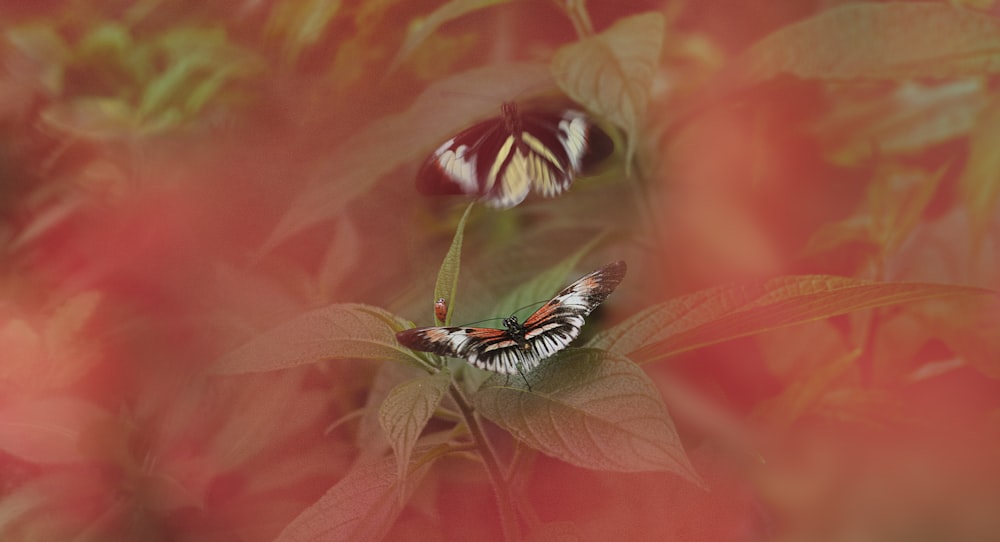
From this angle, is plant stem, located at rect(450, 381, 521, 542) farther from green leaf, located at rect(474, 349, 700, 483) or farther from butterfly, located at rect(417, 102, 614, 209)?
butterfly, located at rect(417, 102, 614, 209)

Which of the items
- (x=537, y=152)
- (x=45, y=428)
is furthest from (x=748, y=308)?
(x=45, y=428)

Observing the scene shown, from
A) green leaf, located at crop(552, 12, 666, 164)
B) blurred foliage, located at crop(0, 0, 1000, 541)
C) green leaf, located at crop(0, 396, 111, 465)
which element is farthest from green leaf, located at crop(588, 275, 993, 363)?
green leaf, located at crop(0, 396, 111, 465)

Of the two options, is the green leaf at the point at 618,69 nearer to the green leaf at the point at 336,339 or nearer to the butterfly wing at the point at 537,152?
the butterfly wing at the point at 537,152

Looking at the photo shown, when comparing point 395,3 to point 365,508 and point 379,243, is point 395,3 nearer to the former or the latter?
point 379,243

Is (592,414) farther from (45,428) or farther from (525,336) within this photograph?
(45,428)

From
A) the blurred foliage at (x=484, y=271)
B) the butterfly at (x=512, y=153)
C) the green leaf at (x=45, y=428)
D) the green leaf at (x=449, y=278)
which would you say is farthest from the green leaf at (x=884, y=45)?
the green leaf at (x=45, y=428)

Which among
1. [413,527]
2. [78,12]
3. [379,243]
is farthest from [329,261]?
[78,12]
